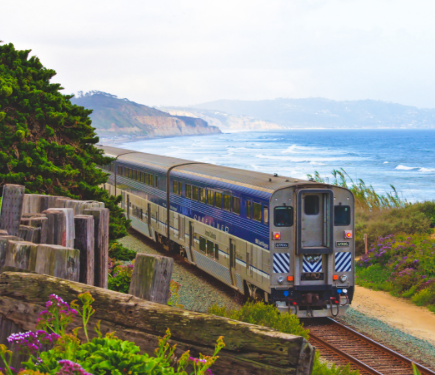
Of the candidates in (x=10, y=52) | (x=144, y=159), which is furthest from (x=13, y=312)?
(x=144, y=159)

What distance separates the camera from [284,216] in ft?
40.7

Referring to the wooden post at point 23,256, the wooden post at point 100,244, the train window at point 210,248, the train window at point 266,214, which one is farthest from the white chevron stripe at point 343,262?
the wooden post at point 23,256

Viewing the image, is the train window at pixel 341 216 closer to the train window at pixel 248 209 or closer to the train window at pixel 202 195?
the train window at pixel 248 209

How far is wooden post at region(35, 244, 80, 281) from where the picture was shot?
13.1ft

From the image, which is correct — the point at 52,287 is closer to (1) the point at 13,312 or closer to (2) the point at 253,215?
(1) the point at 13,312

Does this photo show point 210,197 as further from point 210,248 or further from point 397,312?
point 397,312

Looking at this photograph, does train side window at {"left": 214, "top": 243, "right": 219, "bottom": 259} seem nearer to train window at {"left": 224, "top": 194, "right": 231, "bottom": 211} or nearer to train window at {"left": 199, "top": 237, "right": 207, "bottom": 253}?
train window at {"left": 199, "top": 237, "right": 207, "bottom": 253}

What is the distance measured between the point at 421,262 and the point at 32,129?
12.5 metres

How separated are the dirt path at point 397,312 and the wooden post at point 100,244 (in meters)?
9.44

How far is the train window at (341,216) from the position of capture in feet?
41.7

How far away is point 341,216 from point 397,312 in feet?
12.8

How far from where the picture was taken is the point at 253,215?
43.0ft

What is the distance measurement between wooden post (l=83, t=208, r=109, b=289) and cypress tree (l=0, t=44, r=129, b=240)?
311 inches

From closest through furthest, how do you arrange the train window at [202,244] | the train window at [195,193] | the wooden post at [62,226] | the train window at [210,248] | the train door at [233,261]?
the wooden post at [62,226] < the train door at [233,261] < the train window at [210,248] < the train window at [202,244] < the train window at [195,193]
